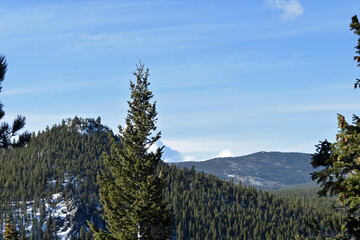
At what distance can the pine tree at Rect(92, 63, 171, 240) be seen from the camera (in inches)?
1120

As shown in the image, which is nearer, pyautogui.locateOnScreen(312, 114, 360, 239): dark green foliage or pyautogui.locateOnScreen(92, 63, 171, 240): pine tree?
pyautogui.locateOnScreen(312, 114, 360, 239): dark green foliage

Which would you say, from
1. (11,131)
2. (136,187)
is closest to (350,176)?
(11,131)

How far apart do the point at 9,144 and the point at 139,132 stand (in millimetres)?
14870

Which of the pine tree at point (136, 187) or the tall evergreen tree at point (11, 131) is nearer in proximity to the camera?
→ the tall evergreen tree at point (11, 131)

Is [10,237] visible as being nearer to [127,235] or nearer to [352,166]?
[127,235]

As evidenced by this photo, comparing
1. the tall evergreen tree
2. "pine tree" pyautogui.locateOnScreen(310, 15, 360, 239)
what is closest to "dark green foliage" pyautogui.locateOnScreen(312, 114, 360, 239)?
"pine tree" pyautogui.locateOnScreen(310, 15, 360, 239)

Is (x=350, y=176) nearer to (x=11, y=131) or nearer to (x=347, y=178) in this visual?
(x=347, y=178)

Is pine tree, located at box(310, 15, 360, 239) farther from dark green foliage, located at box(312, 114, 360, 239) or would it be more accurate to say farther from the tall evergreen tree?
→ the tall evergreen tree

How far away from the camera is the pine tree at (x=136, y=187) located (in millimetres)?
28453

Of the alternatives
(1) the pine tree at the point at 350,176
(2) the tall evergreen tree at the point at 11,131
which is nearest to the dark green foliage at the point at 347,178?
(1) the pine tree at the point at 350,176

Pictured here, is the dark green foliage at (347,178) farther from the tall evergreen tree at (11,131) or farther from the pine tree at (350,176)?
the tall evergreen tree at (11,131)

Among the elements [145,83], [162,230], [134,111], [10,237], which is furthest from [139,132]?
[10,237]

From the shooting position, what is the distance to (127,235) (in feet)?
91.4

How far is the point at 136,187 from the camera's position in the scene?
29609 millimetres
